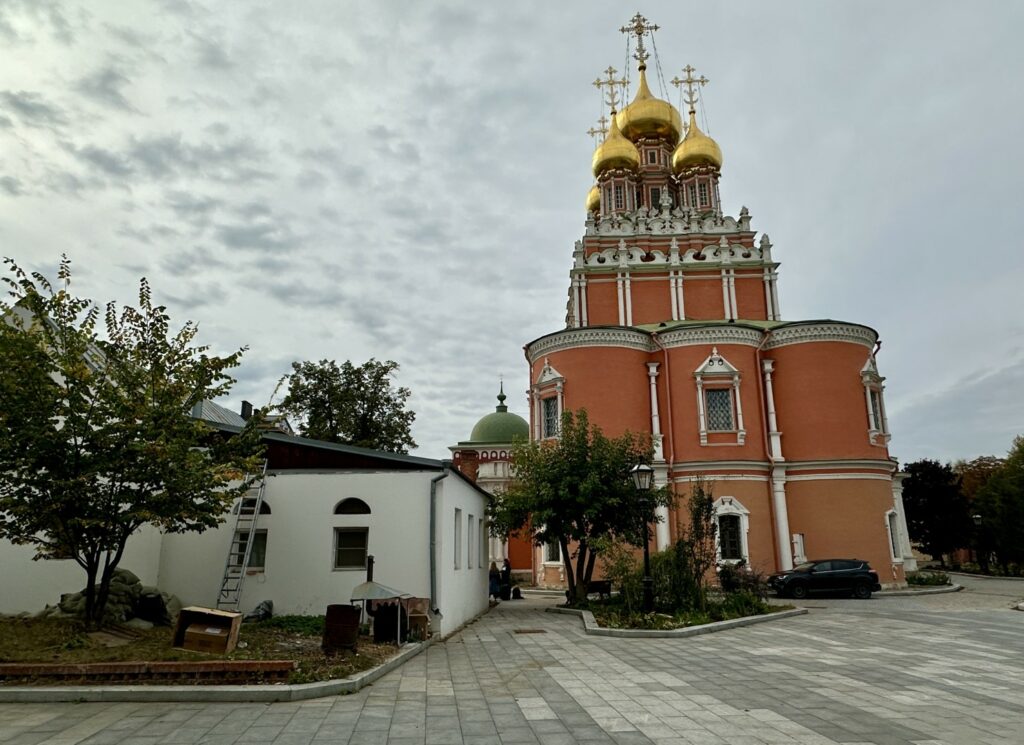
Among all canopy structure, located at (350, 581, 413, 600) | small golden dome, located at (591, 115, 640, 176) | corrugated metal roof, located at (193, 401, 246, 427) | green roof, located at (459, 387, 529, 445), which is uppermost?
small golden dome, located at (591, 115, 640, 176)

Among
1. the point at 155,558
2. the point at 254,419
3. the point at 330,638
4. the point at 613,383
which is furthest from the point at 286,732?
the point at 613,383

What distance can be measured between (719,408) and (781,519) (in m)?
4.50

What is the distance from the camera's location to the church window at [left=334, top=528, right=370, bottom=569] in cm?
1338

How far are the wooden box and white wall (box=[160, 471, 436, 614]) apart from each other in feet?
11.0

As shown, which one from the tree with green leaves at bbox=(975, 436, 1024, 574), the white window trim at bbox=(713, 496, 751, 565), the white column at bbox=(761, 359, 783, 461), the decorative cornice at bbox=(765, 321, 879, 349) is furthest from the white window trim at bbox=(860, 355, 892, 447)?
the tree with green leaves at bbox=(975, 436, 1024, 574)

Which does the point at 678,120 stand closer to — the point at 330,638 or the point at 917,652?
the point at 917,652

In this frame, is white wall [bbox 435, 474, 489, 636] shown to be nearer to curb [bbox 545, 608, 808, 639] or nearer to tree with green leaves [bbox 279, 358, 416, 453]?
curb [bbox 545, 608, 808, 639]

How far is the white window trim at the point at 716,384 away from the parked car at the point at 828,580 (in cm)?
528

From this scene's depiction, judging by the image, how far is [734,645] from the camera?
467 inches

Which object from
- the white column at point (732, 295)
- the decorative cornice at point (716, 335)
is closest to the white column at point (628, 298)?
the white column at point (732, 295)

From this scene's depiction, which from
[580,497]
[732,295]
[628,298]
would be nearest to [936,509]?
[732,295]

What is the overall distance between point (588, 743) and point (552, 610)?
1336cm

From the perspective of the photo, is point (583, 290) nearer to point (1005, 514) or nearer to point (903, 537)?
point (903, 537)

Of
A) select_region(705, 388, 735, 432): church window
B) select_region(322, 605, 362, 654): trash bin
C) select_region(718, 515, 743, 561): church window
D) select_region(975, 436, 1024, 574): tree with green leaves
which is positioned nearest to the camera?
select_region(322, 605, 362, 654): trash bin
